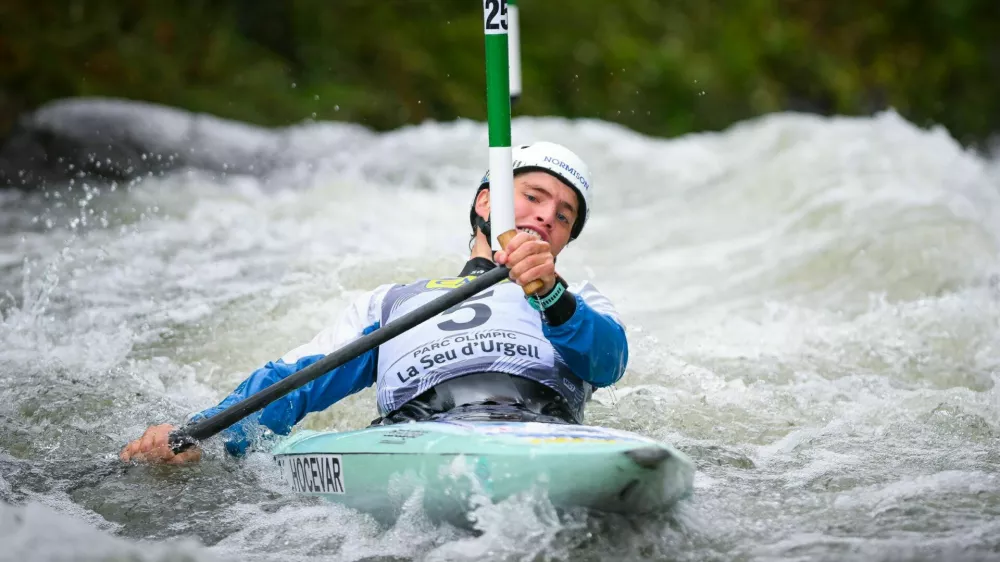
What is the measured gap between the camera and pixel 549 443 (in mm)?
3281

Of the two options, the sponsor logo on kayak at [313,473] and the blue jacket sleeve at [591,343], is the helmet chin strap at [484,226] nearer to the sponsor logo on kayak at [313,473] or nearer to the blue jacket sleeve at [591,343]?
the blue jacket sleeve at [591,343]

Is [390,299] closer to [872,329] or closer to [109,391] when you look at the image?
[109,391]

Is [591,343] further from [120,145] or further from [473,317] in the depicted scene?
[120,145]

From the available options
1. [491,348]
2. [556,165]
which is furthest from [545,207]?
[491,348]

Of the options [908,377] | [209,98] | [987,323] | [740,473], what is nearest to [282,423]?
[740,473]

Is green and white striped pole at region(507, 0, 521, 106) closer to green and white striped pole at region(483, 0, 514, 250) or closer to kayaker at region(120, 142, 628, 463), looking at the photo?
green and white striped pole at region(483, 0, 514, 250)

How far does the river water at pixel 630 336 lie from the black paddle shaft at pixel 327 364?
20 centimetres

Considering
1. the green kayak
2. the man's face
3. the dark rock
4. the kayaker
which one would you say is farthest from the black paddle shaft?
the dark rock

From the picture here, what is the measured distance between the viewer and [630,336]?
20.0 ft

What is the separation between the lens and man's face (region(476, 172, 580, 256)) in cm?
411

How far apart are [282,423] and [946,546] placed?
7.41 ft

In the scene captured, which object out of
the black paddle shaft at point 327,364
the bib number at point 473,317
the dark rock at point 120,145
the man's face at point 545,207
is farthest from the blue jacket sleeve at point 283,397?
the dark rock at point 120,145

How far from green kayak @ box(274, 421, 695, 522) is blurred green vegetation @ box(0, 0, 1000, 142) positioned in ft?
31.2

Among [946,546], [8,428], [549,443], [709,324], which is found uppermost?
[709,324]
